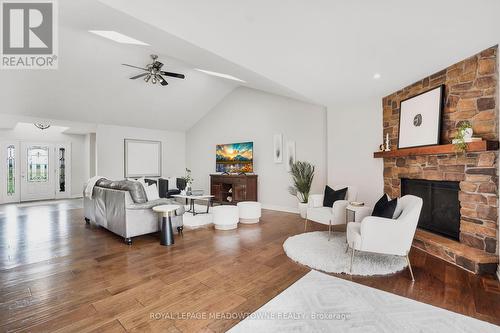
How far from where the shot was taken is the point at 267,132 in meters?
7.02

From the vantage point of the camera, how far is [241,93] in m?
7.66

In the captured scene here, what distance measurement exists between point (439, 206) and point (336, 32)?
2904 millimetres

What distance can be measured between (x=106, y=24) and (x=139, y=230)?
2.93 metres

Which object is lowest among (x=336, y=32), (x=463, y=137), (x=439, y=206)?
(x=439, y=206)

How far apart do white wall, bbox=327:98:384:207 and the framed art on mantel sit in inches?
26.5

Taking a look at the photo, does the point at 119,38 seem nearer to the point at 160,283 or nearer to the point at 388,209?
the point at 160,283

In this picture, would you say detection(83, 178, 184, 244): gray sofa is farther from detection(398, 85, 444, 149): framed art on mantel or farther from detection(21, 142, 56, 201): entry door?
detection(21, 142, 56, 201): entry door

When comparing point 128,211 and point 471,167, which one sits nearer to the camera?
point 471,167

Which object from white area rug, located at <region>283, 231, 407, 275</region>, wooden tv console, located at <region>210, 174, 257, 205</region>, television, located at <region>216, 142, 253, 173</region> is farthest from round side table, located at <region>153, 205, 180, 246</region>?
television, located at <region>216, 142, 253, 173</region>

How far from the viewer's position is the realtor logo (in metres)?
3.42

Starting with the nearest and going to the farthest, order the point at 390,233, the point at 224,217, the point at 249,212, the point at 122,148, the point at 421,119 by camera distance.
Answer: the point at 390,233, the point at 421,119, the point at 224,217, the point at 249,212, the point at 122,148

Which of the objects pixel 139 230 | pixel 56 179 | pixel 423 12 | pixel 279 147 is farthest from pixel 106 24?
pixel 56 179

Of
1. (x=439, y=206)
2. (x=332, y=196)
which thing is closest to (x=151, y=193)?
(x=332, y=196)

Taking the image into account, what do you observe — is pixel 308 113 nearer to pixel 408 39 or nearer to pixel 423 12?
pixel 408 39
